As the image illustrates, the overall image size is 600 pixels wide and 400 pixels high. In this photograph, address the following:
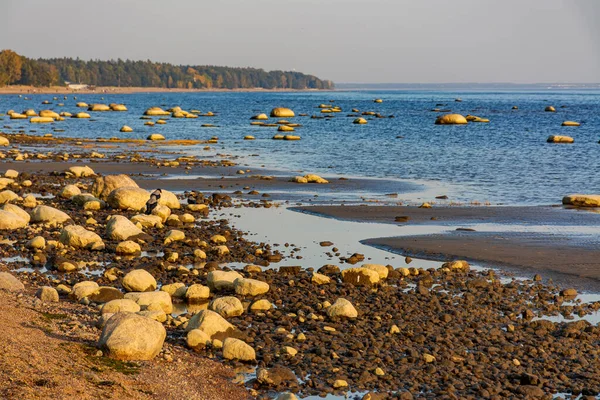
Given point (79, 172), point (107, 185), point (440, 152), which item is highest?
point (107, 185)

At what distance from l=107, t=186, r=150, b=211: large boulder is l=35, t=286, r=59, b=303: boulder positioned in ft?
36.0

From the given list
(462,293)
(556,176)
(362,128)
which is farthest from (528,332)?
(362,128)

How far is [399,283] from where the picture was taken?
16875 millimetres

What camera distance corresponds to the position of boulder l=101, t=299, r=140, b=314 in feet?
45.4

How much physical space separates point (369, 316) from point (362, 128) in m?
68.8

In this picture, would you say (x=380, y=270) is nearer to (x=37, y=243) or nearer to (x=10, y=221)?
(x=37, y=243)

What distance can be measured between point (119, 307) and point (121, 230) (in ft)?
23.8

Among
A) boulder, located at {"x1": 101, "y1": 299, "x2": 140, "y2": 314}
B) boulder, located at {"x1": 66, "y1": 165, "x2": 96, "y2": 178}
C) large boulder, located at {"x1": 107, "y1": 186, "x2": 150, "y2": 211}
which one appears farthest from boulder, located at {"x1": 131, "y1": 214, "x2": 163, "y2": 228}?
boulder, located at {"x1": 66, "y1": 165, "x2": 96, "y2": 178}

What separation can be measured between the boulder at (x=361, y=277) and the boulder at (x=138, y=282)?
4118mm

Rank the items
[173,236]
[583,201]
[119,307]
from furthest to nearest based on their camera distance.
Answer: [583,201]
[173,236]
[119,307]

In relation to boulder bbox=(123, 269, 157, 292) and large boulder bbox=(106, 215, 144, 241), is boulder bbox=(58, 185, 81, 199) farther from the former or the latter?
boulder bbox=(123, 269, 157, 292)

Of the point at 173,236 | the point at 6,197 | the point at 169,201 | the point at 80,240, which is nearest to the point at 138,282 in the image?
the point at 80,240

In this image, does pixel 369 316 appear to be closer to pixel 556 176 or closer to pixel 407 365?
pixel 407 365

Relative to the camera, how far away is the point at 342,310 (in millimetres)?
14289
